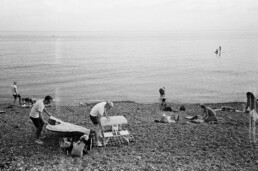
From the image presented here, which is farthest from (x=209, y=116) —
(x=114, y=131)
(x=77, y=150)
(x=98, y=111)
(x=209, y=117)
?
(x=77, y=150)

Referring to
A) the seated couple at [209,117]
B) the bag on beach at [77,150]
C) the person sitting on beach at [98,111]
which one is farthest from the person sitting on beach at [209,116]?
the bag on beach at [77,150]

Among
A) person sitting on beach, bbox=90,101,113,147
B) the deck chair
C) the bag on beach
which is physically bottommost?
A: the bag on beach

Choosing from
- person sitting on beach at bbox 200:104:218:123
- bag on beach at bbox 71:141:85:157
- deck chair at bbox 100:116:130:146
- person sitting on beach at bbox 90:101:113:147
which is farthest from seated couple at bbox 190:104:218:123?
bag on beach at bbox 71:141:85:157

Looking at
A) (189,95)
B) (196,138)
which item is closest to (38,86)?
(189,95)

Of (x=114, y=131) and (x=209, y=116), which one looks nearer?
(x=114, y=131)

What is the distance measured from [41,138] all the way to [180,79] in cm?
2765

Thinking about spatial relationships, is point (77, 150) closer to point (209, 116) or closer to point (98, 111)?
point (98, 111)

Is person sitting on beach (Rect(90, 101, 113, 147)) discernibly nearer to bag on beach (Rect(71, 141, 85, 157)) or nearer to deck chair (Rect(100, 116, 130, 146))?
deck chair (Rect(100, 116, 130, 146))

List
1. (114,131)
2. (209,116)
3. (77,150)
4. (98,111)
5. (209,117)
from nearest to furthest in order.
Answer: (77,150) < (98,111) < (114,131) < (209,117) < (209,116)

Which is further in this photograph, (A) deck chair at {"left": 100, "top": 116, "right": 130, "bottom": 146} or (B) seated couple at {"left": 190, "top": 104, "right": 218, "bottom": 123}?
(B) seated couple at {"left": 190, "top": 104, "right": 218, "bottom": 123}

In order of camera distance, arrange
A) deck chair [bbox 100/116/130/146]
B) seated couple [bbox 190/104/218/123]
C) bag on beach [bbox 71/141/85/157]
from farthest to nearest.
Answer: seated couple [bbox 190/104/218/123] < deck chair [bbox 100/116/130/146] < bag on beach [bbox 71/141/85/157]

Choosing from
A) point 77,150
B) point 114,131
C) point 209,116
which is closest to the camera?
point 77,150

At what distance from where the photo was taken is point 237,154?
960 centimetres

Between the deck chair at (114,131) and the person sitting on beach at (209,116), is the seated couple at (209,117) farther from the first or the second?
the deck chair at (114,131)
